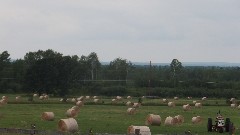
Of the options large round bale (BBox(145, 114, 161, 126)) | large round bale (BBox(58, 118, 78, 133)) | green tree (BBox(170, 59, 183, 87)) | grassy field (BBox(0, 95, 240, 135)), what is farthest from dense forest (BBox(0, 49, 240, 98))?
large round bale (BBox(58, 118, 78, 133))

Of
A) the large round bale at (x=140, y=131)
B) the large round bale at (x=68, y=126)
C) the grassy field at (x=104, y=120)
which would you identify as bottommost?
the grassy field at (x=104, y=120)

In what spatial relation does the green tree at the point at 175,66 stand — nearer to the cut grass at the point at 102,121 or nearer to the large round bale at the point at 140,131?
the cut grass at the point at 102,121

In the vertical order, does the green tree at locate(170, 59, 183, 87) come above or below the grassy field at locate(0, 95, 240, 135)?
above

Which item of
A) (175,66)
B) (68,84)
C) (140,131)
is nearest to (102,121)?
(140,131)

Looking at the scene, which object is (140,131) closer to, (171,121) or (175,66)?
(171,121)

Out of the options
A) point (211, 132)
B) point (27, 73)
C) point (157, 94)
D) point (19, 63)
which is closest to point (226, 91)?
point (157, 94)

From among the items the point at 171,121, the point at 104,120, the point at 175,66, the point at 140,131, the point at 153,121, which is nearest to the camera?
the point at 140,131

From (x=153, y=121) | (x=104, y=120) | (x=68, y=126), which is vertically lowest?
(x=104, y=120)

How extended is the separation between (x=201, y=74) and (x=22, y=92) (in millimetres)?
73649

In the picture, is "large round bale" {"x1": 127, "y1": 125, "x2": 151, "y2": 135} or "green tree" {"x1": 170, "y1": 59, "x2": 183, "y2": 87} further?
"green tree" {"x1": 170, "y1": 59, "x2": 183, "y2": 87}

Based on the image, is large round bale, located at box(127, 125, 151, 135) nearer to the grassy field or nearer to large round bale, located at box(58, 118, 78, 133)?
the grassy field

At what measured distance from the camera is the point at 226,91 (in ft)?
347

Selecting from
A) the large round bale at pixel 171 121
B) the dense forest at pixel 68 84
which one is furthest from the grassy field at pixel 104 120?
the dense forest at pixel 68 84

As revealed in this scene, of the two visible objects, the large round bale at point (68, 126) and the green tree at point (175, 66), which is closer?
the large round bale at point (68, 126)
